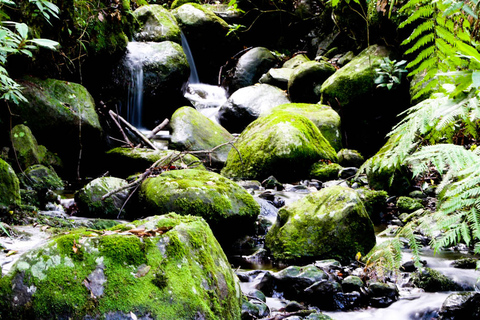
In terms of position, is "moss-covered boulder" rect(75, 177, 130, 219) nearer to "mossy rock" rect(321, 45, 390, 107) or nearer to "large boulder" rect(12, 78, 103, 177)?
"large boulder" rect(12, 78, 103, 177)

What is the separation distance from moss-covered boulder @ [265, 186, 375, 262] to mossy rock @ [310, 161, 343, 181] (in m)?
3.33

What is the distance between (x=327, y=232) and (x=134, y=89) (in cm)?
829

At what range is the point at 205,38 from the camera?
1538 centimetres

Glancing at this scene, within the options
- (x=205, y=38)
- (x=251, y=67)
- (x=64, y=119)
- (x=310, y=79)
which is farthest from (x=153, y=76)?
(x=205, y=38)

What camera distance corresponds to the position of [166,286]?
197cm

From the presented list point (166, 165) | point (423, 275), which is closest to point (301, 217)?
point (423, 275)

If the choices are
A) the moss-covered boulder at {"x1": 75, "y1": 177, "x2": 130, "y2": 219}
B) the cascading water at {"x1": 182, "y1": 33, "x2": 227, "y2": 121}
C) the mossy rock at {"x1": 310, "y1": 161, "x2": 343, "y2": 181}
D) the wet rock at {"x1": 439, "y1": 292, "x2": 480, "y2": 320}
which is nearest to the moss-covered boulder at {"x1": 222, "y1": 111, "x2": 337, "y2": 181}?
the mossy rock at {"x1": 310, "y1": 161, "x2": 343, "y2": 181}

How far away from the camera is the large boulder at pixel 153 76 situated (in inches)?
432

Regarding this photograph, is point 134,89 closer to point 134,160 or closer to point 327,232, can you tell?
point 134,160

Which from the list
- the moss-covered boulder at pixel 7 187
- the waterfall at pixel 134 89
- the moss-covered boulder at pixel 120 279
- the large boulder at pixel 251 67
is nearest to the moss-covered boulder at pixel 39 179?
the moss-covered boulder at pixel 7 187

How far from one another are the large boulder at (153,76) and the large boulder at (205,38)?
3404 mm

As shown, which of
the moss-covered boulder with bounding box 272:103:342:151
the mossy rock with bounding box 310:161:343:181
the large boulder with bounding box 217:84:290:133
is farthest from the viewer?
the large boulder with bounding box 217:84:290:133

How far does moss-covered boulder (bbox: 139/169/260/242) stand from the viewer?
4777 millimetres

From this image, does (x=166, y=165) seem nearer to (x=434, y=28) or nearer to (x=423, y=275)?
(x=423, y=275)
